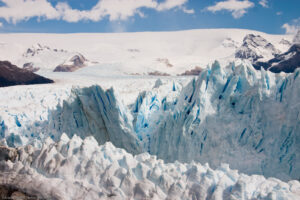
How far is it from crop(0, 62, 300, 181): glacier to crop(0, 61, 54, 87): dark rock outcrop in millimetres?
19810

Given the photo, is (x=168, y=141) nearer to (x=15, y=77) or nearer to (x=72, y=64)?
(x=15, y=77)

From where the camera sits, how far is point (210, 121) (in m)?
7.79

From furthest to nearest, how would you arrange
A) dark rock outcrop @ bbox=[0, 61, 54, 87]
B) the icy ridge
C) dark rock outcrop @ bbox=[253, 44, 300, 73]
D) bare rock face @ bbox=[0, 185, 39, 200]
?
dark rock outcrop @ bbox=[253, 44, 300, 73], dark rock outcrop @ bbox=[0, 61, 54, 87], bare rock face @ bbox=[0, 185, 39, 200], the icy ridge

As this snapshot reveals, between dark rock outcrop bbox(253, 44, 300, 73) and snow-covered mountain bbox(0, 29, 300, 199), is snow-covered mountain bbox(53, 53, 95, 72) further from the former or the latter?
snow-covered mountain bbox(0, 29, 300, 199)

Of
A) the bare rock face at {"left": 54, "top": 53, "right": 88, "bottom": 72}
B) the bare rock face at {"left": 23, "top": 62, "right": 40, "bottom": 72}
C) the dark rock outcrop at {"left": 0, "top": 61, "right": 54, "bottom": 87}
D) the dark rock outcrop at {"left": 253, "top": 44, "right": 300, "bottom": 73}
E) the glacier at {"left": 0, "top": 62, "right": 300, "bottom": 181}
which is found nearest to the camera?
the glacier at {"left": 0, "top": 62, "right": 300, "bottom": 181}

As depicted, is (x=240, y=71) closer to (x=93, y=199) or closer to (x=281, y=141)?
(x=281, y=141)

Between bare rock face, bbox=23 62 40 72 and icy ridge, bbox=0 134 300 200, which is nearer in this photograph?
icy ridge, bbox=0 134 300 200

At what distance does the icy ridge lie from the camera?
4477mm

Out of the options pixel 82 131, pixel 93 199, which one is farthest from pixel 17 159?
pixel 82 131

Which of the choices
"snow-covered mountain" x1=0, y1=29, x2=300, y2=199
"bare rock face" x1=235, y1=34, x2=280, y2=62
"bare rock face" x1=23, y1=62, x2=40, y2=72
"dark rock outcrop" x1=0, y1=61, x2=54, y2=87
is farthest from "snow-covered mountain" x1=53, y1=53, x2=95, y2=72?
"snow-covered mountain" x1=0, y1=29, x2=300, y2=199

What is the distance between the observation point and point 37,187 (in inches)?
188

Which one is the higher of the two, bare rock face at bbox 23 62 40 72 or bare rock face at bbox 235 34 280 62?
bare rock face at bbox 235 34 280 62

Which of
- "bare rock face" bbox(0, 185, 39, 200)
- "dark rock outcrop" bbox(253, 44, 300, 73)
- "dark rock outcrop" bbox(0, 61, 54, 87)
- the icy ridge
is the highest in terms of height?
"dark rock outcrop" bbox(253, 44, 300, 73)

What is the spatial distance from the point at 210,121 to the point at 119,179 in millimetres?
3648
